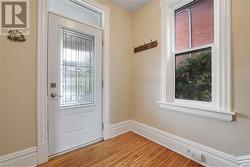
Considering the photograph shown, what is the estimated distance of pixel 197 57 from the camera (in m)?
2.04

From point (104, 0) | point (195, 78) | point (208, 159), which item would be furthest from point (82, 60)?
point (208, 159)

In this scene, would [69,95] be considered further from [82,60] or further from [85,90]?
[82,60]

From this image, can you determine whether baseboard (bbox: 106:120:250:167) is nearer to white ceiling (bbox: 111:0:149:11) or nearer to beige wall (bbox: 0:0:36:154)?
beige wall (bbox: 0:0:36:154)

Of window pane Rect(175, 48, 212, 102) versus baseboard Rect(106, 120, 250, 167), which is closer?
baseboard Rect(106, 120, 250, 167)

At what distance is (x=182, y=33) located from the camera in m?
2.27

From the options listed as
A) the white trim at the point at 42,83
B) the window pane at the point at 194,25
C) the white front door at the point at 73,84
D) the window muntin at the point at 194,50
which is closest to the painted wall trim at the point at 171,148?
the white trim at the point at 42,83

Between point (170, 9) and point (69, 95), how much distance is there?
2.24m

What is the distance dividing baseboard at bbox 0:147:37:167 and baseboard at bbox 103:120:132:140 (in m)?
1.16

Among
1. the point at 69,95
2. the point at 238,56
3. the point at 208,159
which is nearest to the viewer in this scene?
the point at 238,56

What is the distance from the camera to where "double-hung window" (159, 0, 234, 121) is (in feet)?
5.37

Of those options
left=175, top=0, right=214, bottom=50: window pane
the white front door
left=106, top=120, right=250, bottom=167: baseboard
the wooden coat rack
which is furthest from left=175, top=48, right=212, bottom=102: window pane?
the white front door

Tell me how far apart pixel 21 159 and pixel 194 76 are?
102 inches

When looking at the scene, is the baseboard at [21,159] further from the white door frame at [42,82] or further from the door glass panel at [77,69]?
the door glass panel at [77,69]

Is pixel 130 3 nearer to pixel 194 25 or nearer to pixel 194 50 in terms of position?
pixel 194 25
